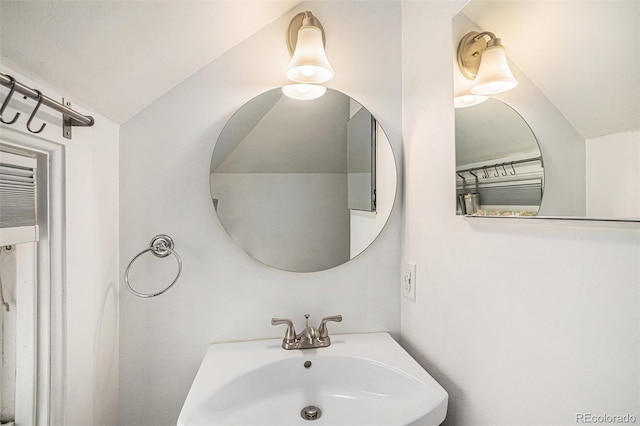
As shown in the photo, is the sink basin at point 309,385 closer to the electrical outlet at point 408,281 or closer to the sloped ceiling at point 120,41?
the electrical outlet at point 408,281

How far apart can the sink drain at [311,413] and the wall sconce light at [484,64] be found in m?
0.96

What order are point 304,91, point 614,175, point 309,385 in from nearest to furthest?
point 614,175, point 309,385, point 304,91

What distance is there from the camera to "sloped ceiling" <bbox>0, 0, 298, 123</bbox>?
67 cm

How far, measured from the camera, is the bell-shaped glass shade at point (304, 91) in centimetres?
121

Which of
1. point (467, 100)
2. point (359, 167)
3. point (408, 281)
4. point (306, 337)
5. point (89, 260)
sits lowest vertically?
point (306, 337)

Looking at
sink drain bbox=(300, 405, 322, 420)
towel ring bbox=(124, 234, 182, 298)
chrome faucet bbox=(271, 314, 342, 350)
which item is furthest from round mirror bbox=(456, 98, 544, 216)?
towel ring bbox=(124, 234, 182, 298)

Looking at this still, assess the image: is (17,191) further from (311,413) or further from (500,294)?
(500,294)

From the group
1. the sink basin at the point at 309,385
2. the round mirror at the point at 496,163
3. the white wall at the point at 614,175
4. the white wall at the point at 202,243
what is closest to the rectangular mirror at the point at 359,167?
the white wall at the point at 202,243

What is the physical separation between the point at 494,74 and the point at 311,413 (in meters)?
1.00

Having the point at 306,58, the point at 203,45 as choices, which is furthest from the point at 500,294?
the point at 203,45

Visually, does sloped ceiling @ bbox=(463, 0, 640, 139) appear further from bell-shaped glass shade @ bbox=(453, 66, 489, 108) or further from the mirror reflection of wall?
bell-shaped glass shade @ bbox=(453, 66, 489, 108)

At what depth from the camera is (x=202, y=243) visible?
1172 mm

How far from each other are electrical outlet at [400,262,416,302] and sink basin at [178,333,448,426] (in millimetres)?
191

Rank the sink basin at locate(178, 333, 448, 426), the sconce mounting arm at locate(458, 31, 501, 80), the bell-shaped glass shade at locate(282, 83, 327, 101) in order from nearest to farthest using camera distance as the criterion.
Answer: the sconce mounting arm at locate(458, 31, 501, 80) < the sink basin at locate(178, 333, 448, 426) < the bell-shaped glass shade at locate(282, 83, 327, 101)
